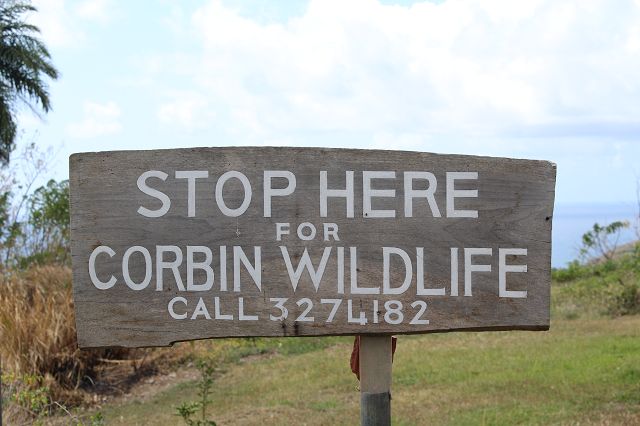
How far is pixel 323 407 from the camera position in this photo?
22.6ft

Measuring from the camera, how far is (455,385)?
7.53m

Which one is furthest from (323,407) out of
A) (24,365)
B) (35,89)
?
(35,89)

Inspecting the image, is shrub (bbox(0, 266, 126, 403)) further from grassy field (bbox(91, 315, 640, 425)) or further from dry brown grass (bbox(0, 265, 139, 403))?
grassy field (bbox(91, 315, 640, 425))

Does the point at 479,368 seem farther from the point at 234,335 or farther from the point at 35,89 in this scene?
the point at 35,89

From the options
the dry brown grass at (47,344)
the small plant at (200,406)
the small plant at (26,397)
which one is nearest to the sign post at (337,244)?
the small plant at (200,406)

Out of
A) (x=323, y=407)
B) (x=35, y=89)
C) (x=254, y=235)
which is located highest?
(x=35, y=89)

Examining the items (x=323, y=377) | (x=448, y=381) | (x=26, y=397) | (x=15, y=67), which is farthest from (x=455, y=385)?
(x=15, y=67)

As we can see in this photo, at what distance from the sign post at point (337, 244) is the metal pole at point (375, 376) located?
10 centimetres

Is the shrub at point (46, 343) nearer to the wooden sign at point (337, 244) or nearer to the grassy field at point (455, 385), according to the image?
the grassy field at point (455, 385)

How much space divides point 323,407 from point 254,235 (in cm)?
426

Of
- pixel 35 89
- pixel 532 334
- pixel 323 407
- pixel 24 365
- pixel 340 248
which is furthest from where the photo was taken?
pixel 35 89

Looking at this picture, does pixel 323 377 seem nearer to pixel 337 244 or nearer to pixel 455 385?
pixel 455 385

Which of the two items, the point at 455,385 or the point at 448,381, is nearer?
the point at 455,385

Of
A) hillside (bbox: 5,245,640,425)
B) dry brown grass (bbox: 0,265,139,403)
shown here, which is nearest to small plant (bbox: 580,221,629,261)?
hillside (bbox: 5,245,640,425)
